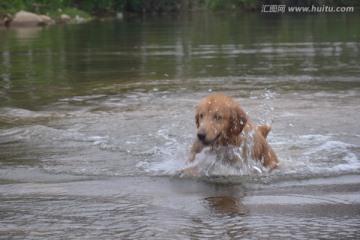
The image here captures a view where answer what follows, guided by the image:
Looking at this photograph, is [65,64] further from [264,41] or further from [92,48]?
[264,41]

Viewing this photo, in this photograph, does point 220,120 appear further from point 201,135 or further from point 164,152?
point 164,152

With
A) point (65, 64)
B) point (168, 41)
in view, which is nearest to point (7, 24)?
point (168, 41)

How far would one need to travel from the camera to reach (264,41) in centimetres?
2712

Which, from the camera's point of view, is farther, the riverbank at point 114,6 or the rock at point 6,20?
the riverbank at point 114,6

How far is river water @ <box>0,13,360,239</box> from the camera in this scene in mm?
5805

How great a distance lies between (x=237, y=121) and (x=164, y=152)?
1.47 m

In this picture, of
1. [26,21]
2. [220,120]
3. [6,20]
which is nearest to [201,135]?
[220,120]

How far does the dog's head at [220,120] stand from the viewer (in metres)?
7.46

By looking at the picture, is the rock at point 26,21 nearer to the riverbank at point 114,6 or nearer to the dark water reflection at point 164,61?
the riverbank at point 114,6

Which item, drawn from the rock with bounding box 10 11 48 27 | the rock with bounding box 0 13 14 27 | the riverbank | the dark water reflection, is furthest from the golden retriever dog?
the rock with bounding box 10 11 48 27

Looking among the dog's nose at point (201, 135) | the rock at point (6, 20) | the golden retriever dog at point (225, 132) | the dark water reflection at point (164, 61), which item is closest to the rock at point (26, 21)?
the rock at point (6, 20)

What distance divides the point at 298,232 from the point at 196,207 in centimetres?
106

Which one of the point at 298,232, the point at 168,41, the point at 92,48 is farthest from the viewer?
the point at 168,41

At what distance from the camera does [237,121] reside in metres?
7.64
